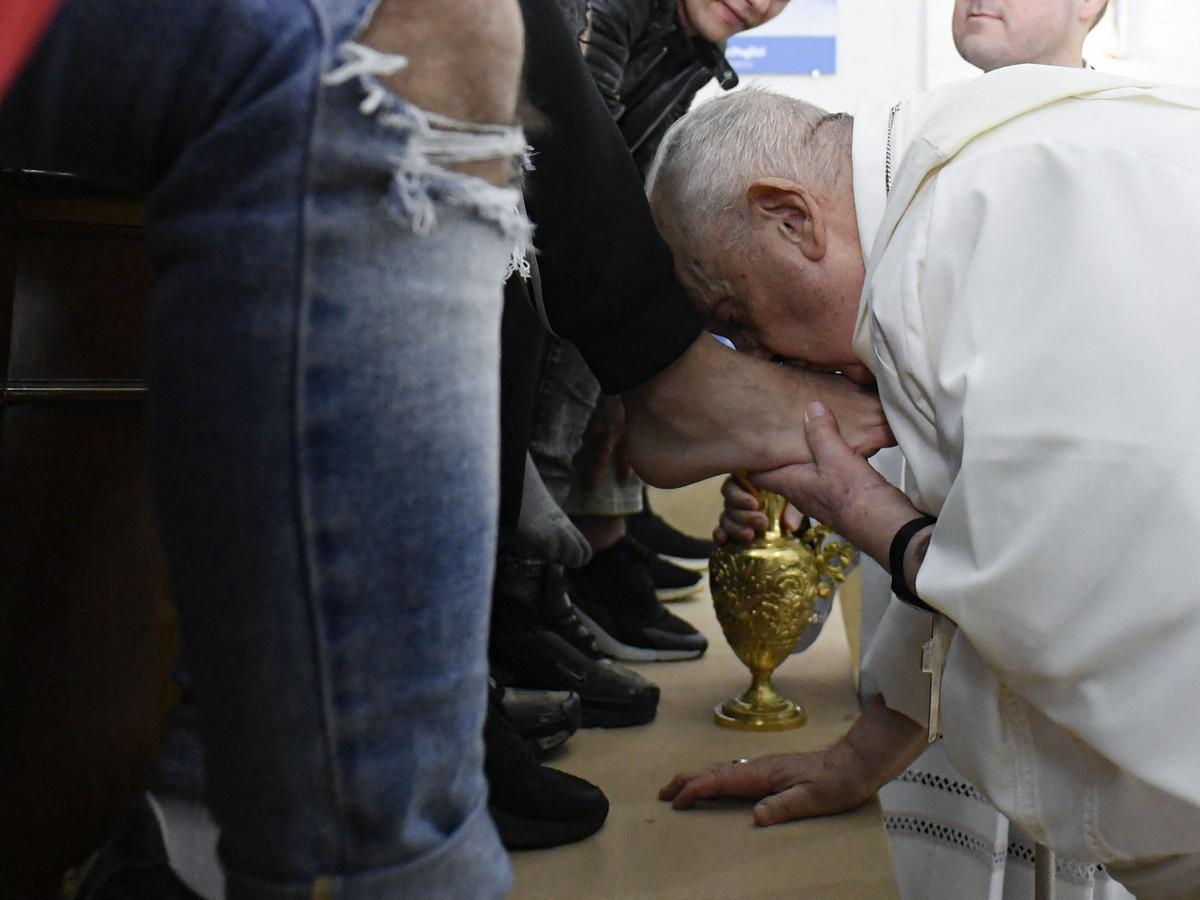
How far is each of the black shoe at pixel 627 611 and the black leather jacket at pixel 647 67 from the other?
70cm

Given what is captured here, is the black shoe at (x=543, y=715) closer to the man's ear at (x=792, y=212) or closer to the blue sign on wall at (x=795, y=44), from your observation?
the man's ear at (x=792, y=212)

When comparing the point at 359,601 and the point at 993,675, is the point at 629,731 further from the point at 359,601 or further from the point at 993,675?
the point at 359,601

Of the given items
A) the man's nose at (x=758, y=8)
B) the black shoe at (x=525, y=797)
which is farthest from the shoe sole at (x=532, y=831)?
the man's nose at (x=758, y=8)

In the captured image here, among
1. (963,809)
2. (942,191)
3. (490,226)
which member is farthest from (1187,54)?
(490,226)

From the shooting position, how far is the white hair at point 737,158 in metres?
1.32

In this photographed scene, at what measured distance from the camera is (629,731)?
68.0 inches

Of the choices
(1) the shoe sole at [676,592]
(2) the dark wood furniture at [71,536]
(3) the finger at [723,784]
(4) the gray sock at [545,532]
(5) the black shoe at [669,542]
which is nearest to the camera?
(2) the dark wood furniture at [71,536]

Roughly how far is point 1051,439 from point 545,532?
0.78 m

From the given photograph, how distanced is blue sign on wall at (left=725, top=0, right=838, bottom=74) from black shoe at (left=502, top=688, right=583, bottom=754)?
397 centimetres

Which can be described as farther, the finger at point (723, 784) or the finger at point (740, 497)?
the finger at point (740, 497)

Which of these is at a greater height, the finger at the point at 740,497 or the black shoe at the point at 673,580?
the finger at the point at 740,497

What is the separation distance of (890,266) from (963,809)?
3.16ft

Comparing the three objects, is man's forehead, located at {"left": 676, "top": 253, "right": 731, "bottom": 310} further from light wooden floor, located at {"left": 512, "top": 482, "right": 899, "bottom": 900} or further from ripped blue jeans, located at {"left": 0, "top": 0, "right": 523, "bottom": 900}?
ripped blue jeans, located at {"left": 0, "top": 0, "right": 523, "bottom": 900}

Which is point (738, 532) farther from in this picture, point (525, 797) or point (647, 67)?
point (647, 67)
